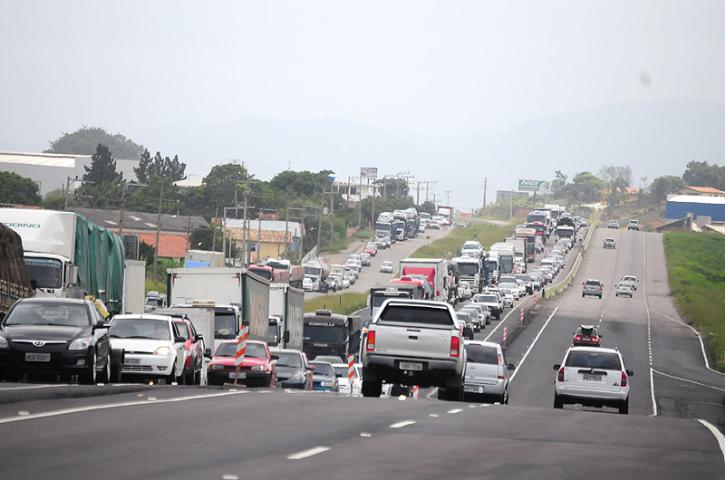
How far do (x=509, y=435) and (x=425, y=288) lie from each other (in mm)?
61168

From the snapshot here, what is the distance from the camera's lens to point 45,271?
107 feet

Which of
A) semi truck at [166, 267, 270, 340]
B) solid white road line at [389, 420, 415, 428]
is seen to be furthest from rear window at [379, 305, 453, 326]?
semi truck at [166, 267, 270, 340]

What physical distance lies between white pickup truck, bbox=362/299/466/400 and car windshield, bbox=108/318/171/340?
4.93 metres

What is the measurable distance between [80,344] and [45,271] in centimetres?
911

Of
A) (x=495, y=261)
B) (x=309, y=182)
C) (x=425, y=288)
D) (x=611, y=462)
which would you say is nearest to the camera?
(x=611, y=462)

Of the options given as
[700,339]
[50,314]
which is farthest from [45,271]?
[700,339]

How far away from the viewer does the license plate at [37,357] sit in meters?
23.7

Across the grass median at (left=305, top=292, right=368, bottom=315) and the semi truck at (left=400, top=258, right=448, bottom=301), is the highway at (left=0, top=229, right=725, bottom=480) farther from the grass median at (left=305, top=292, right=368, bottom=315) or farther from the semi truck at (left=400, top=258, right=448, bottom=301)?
the grass median at (left=305, top=292, right=368, bottom=315)

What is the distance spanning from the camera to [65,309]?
25.0 metres

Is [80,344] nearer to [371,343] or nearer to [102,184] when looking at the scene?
[371,343]

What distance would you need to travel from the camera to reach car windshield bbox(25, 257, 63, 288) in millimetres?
32188

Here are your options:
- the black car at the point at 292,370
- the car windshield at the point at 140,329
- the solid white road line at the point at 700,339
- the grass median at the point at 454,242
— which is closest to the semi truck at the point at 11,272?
the car windshield at the point at 140,329

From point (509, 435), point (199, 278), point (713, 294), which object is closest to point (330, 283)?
point (713, 294)

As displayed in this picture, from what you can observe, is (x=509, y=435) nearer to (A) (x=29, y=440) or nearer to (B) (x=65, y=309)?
(A) (x=29, y=440)
